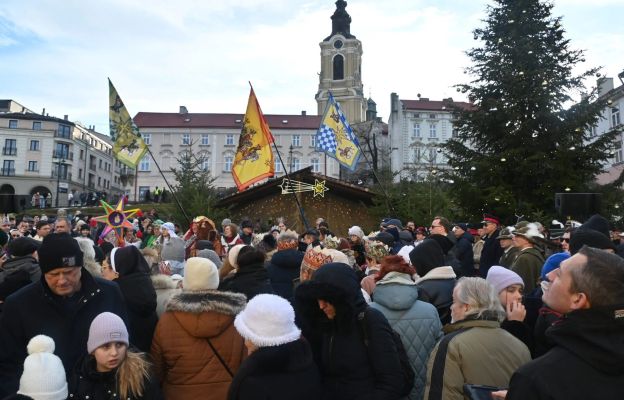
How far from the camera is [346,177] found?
231ft

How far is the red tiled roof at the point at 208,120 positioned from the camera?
261 ft

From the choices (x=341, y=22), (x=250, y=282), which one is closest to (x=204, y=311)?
(x=250, y=282)

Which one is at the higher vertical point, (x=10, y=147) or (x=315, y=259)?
(x=10, y=147)

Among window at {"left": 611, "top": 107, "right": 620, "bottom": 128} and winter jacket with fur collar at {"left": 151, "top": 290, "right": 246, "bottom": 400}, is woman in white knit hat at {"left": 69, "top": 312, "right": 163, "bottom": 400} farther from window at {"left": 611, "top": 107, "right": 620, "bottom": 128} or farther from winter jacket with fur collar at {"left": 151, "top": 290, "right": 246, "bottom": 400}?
window at {"left": 611, "top": 107, "right": 620, "bottom": 128}

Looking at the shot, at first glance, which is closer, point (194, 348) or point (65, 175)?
point (194, 348)

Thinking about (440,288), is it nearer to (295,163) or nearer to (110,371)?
(110,371)

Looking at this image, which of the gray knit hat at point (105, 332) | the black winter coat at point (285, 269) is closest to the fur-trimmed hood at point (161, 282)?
the gray knit hat at point (105, 332)

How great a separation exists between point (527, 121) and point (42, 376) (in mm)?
18855

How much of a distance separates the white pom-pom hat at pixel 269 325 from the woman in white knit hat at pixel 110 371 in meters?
0.84

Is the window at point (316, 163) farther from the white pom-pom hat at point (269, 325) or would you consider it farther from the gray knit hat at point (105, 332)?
the white pom-pom hat at point (269, 325)

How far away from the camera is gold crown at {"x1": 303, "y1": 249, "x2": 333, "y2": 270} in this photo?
478 cm

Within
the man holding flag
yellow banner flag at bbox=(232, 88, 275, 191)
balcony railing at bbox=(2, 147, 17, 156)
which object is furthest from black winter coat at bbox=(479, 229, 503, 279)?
balcony railing at bbox=(2, 147, 17, 156)

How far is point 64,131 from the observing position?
8144 cm

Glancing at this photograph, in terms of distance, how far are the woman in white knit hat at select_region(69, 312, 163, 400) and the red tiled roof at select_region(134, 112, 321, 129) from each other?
7619cm
